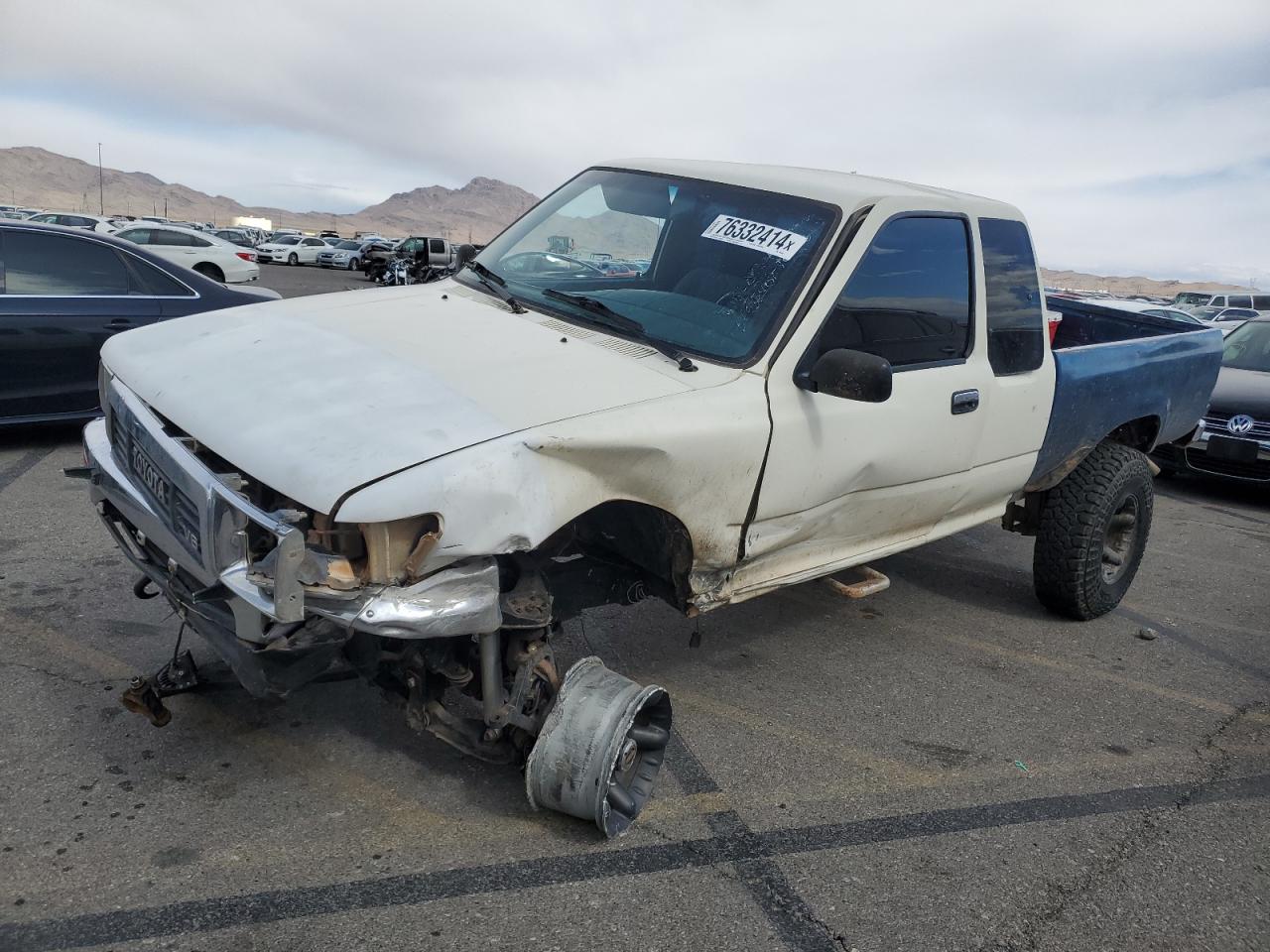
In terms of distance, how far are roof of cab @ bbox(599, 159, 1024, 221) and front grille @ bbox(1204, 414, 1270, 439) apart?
16.3ft

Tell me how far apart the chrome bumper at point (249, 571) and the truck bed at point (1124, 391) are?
312 cm

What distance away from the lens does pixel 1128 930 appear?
2812 millimetres

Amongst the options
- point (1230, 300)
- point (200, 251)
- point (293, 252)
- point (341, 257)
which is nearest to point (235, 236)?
point (293, 252)

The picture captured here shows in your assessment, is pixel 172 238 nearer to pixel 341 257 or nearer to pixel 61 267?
pixel 61 267

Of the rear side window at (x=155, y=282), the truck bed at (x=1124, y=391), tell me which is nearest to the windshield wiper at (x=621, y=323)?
the truck bed at (x=1124, y=391)

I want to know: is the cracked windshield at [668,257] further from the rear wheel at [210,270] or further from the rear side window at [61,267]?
the rear wheel at [210,270]

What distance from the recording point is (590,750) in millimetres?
2834

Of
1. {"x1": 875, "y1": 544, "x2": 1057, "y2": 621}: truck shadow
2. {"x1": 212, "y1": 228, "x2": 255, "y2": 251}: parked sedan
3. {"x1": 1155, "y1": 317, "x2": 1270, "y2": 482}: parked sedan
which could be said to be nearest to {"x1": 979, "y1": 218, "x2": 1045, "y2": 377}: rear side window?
{"x1": 875, "y1": 544, "x2": 1057, "y2": 621}: truck shadow

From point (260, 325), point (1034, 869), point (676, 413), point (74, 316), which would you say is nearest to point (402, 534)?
point (676, 413)

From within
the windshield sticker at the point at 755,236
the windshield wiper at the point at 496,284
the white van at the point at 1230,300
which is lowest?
the windshield wiper at the point at 496,284

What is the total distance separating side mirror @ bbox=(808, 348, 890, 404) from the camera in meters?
3.15

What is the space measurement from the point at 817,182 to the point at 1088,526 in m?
2.26

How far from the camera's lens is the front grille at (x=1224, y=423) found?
8250mm

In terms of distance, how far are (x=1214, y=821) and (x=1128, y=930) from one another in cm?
84
